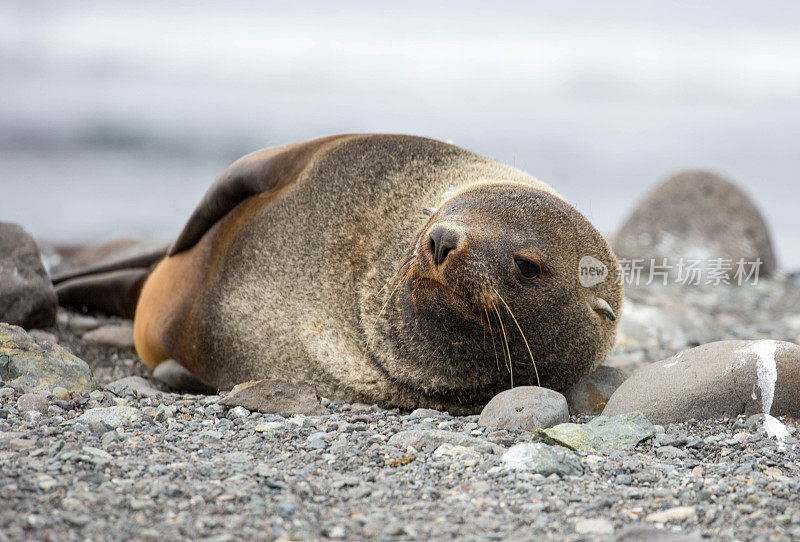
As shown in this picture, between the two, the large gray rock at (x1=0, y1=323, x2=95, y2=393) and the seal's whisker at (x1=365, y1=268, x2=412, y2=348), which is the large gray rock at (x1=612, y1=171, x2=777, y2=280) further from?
the large gray rock at (x1=0, y1=323, x2=95, y2=393)

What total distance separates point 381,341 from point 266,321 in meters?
0.83

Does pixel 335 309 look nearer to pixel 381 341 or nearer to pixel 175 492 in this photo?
pixel 381 341

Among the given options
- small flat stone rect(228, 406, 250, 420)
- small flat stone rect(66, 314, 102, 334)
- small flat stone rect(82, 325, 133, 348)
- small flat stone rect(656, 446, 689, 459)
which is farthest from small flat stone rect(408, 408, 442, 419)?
small flat stone rect(66, 314, 102, 334)

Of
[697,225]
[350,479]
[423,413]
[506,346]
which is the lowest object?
[697,225]

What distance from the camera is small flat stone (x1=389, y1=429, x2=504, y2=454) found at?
3.93m

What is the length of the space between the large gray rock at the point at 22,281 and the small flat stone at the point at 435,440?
3.38 m

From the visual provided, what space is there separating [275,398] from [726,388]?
7.66ft

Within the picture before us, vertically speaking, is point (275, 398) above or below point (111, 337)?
above

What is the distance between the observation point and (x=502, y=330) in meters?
4.50

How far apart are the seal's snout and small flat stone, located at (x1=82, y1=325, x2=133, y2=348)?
3.44 m

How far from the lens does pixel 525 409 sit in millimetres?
4383

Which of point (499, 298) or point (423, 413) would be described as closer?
point (499, 298)

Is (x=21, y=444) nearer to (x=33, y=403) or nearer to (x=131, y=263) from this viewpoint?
(x=33, y=403)

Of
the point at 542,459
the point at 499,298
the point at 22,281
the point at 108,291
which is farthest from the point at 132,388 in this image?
the point at 108,291
